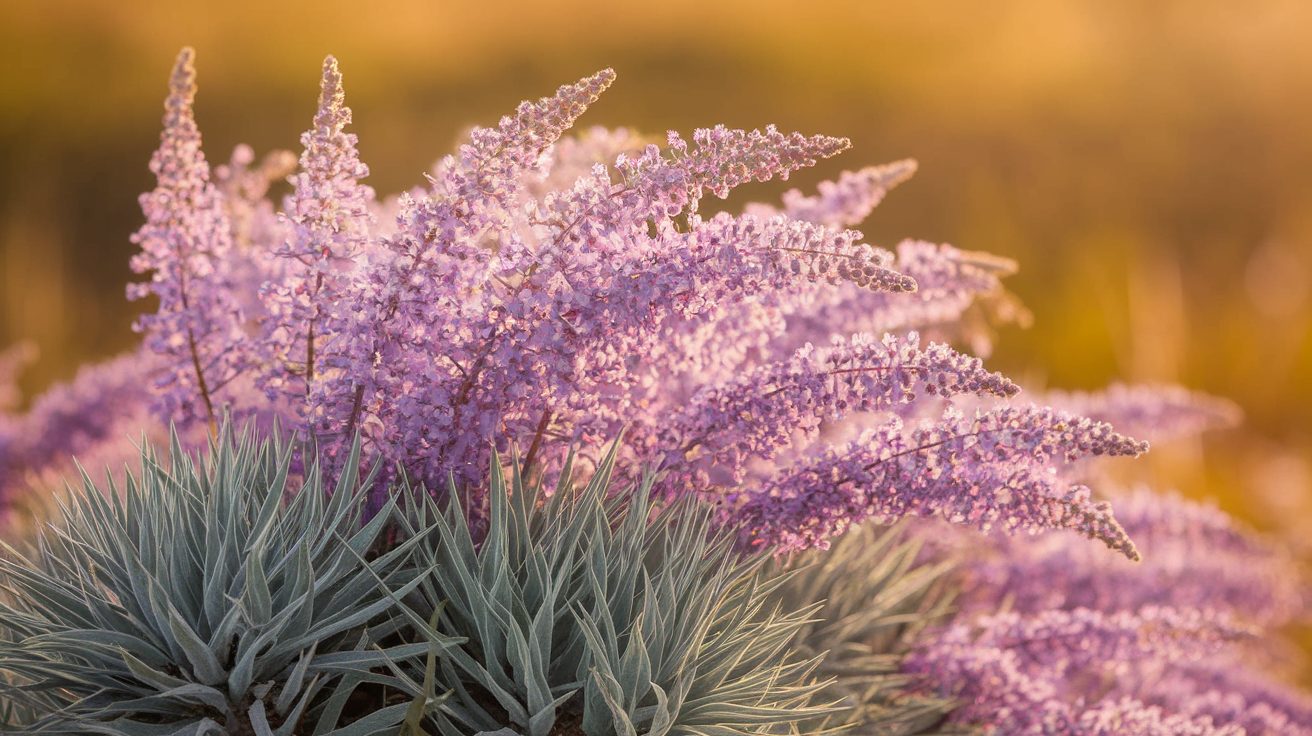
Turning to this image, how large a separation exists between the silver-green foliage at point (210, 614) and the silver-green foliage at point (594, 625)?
0.20 feet

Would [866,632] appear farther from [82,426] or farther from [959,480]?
[82,426]

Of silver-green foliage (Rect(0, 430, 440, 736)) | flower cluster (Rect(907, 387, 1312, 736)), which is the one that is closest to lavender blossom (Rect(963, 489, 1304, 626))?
flower cluster (Rect(907, 387, 1312, 736))

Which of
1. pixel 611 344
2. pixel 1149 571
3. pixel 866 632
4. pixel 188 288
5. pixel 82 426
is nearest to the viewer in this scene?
pixel 611 344

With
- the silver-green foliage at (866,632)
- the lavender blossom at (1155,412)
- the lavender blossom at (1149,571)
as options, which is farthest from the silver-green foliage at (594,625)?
the lavender blossom at (1155,412)

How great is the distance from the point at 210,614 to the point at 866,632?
856mm

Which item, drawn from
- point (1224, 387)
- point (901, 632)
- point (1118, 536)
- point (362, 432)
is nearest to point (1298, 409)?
point (1224, 387)

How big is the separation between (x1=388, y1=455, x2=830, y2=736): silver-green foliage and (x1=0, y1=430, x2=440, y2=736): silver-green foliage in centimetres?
6

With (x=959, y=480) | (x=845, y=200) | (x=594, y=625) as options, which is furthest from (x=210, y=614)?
(x=845, y=200)

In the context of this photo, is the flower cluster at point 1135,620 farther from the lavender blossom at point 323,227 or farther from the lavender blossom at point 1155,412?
the lavender blossom at point 323,227

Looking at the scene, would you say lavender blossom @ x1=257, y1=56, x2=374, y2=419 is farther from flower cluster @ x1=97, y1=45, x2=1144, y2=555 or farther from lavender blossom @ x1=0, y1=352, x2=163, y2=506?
lavender blossom @ x1=0, y1=352, x2=163, y2=506

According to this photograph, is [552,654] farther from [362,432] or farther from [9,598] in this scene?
[9,598]

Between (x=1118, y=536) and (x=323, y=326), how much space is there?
0.78 meters

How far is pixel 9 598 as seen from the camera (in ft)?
4.51

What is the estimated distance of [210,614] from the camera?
3.28 feet
